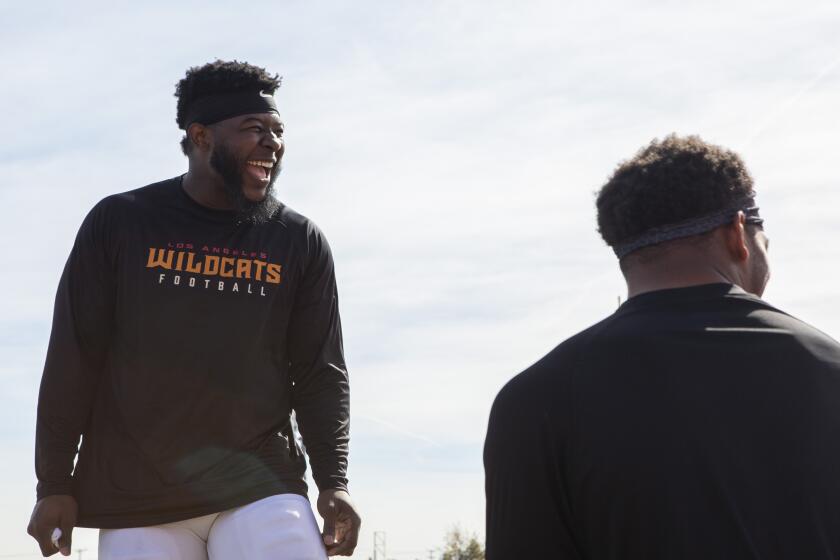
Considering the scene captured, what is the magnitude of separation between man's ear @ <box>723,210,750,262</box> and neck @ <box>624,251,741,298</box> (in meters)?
0.05

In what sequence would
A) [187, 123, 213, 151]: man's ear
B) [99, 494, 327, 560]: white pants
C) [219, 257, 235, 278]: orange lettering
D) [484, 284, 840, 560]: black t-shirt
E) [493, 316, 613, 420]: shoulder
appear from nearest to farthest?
[484, 284, 840, 560]: black t-shirt
[493, 316, 613, 420]: shoulder
[99, 494, 327, 560]: white pants
[219, 257, 235, 278]: orange lettering
[187, 123, 213, 151]: man's ear

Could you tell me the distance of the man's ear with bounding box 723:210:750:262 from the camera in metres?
3.02

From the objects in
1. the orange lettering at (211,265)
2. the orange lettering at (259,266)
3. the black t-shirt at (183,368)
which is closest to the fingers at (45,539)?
the black t-shirt at (183,368)

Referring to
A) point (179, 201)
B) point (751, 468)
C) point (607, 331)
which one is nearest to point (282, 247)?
point (179, 201)

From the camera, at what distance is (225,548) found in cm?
468

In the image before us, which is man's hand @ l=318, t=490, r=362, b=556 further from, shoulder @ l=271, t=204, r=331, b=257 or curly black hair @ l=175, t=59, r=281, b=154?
curly black hair @ l=175, t=59, r=281, b=154

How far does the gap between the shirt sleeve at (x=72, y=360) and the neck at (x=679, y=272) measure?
267 centimetres

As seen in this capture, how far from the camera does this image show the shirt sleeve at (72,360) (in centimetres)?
481

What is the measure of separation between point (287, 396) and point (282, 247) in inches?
25.1

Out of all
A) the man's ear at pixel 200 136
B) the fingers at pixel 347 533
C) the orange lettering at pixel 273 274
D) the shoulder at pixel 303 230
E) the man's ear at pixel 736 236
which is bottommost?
the fingers at pixel 347 533

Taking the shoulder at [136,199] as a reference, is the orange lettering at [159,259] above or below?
below

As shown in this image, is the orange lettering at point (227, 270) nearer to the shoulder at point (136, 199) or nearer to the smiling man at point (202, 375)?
the smiling man at point (202, 375)

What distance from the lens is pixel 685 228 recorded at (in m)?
2.99

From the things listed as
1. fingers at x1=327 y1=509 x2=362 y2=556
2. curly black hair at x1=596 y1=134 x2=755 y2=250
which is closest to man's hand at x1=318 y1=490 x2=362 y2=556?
fingers at x1=327 y1=509 x2=362 y2=556
